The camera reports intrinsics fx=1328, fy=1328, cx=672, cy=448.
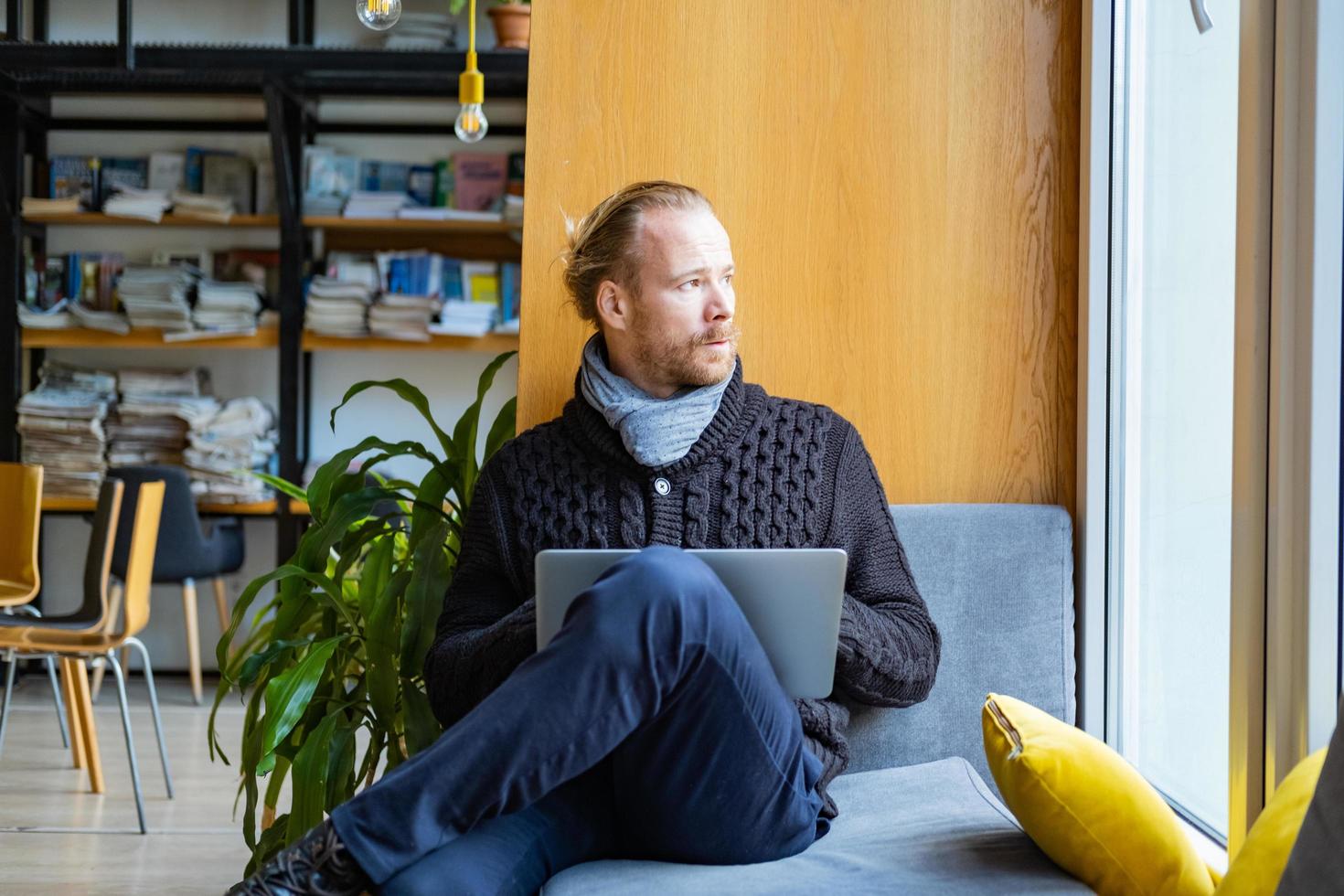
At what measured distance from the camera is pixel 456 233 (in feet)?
17.2

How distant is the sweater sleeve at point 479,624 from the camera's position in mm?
1644

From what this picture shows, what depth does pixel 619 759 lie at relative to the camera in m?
1.51

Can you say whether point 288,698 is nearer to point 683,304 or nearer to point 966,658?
point 683,304

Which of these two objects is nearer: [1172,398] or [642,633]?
[642,633]

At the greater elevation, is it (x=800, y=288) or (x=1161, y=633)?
(x=800, y=288)

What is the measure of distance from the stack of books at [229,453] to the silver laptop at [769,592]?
3.73 m

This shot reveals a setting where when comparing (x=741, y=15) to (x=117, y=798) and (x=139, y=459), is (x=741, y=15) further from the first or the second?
(x=139, y=459)

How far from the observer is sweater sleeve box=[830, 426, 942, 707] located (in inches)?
65.7

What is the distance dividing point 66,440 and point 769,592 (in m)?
4.27

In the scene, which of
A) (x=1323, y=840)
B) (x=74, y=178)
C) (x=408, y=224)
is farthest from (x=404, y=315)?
(x=1323, y=840)

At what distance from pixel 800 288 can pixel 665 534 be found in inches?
20.5

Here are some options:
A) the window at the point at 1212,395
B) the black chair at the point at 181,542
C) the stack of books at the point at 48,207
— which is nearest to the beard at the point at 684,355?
the window at the point at 1212,395

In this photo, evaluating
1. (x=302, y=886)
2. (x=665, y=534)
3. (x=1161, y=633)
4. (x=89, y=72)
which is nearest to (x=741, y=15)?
(x=665, y=534)

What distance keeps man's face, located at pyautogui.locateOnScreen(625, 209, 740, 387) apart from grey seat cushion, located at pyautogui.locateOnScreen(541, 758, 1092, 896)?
0.65 m
